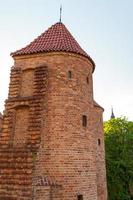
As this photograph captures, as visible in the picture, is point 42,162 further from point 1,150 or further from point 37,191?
point 1,150

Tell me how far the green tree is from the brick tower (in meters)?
14.6

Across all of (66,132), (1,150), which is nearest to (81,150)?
(66,132)

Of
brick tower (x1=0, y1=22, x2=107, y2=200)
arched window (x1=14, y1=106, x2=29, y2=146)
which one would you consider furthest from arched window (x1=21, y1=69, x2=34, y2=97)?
arched window (x1=14, y1=106, x2=29, y2=146)

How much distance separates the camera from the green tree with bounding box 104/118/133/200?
26562 mm

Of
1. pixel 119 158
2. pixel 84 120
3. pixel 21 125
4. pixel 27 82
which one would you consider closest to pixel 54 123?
pixel 21 125

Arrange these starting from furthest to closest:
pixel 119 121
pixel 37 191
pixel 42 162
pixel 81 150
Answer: pixel 119 121 → pixel 81 150 → pixel 42 162 → pixel 37 191

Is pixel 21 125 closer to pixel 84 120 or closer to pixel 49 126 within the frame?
pixel 49 126

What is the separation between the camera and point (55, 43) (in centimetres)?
1422

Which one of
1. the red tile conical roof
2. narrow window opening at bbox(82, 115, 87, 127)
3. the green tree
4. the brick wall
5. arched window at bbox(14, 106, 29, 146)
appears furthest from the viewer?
the green tree

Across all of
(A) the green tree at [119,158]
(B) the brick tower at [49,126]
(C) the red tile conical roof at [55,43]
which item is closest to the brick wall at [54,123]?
(B) the brick tower at [49,126]

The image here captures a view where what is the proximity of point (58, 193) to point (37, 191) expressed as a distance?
974 millimetres

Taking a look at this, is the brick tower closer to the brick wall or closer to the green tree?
the brick wall

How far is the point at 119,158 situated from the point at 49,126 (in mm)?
17639

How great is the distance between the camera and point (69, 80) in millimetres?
13266
